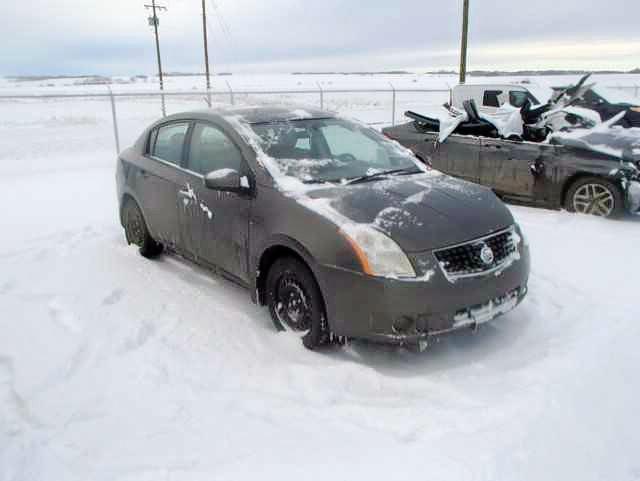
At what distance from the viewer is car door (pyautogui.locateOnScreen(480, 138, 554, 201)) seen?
6.97 m

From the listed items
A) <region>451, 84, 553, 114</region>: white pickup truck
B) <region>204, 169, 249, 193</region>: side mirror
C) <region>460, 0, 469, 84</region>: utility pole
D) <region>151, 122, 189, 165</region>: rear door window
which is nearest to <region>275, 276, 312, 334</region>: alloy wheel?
<region>204, 169, 249, 193</region>: side mirror

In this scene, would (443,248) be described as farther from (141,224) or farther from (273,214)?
(141,224)

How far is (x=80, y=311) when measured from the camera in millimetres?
4195

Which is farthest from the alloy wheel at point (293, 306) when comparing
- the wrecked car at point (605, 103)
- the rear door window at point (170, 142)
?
the wrecked car at point (605, 103)

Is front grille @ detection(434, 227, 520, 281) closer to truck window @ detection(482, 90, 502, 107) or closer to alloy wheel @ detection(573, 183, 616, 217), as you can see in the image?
alloy wheel @ detection(573, 183, 616, 217)

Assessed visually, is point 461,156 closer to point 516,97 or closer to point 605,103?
point 516,97

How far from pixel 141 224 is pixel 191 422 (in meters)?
3.01

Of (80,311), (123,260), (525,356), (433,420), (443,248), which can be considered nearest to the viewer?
(433,420)

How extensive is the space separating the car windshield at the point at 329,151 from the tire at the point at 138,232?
73.4 inches

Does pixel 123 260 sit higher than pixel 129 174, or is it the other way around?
pixel 129 174

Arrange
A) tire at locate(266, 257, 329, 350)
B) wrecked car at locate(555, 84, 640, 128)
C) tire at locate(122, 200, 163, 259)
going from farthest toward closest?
1. wrecked car at locate(555, 84, 640, 128)
2. tire at locate(122, 200, 163, 259)
3. tire at locate(266, 257, 329, 350)

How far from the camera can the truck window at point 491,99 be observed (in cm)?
1303

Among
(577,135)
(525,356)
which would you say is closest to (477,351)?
(525,356)

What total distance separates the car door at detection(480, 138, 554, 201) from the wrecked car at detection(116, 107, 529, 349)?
3.13m
